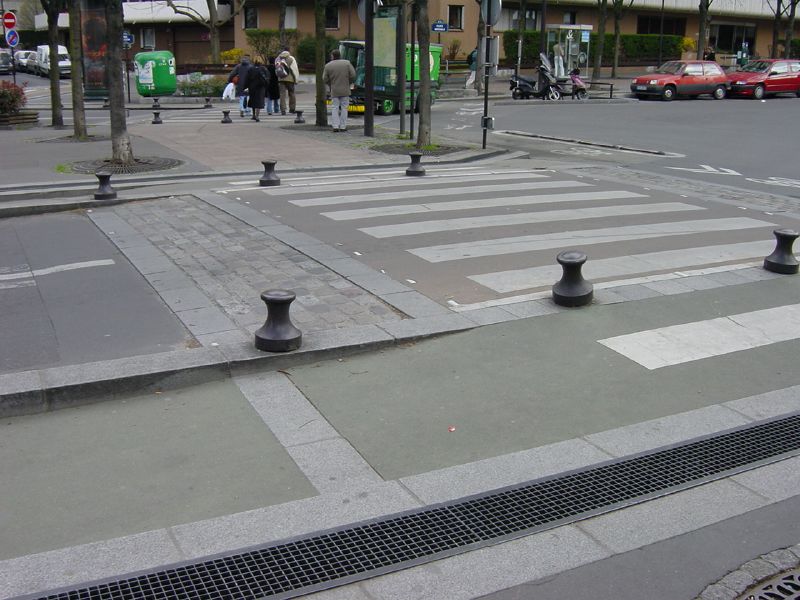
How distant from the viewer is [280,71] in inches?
1041

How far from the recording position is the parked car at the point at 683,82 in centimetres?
3600

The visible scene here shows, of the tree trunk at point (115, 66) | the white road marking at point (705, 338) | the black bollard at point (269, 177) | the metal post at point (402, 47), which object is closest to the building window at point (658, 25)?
the metal post at point (402, 47)

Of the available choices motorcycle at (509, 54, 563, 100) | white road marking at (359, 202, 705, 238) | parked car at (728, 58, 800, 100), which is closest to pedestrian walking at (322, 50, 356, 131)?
white road marking at (359, 202, 705, 238)

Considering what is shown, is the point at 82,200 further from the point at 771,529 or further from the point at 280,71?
the point at 280,71

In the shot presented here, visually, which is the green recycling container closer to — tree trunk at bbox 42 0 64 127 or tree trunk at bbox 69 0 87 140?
tree trunk at bbox 42 0 64 127

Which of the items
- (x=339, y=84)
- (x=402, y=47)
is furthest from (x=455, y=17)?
(x=402, y=47)

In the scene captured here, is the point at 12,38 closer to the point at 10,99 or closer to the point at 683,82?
the point at 10,99

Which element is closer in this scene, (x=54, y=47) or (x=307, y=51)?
(x=54, y=47)

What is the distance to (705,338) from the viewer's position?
6766 millimetres

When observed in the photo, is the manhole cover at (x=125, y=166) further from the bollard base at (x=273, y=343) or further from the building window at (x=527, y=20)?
the building window at (x=527, y=20)

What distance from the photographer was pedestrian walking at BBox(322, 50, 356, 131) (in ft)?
68.5

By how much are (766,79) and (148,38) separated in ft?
127

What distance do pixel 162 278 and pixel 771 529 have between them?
5685mm

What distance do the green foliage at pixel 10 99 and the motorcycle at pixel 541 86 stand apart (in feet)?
68.3
